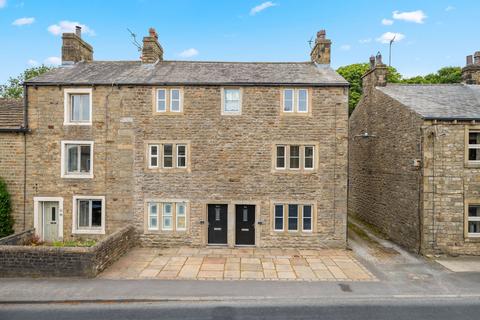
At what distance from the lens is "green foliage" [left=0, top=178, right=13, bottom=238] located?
49.9 feet

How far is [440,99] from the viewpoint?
16703mm

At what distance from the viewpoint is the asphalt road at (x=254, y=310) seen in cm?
876

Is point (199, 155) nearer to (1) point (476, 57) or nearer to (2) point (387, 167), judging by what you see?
(2) point (387, 167)

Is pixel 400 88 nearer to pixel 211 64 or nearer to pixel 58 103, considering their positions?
pixel 211 64

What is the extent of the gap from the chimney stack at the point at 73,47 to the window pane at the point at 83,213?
848 cm

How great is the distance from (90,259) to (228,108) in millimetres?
9174

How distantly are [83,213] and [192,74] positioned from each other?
9.31 m

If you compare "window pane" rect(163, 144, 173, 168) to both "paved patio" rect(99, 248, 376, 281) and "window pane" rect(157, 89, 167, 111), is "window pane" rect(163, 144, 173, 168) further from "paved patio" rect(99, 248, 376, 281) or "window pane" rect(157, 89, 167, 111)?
"paved patio" rect(99, 248, 376, 281)

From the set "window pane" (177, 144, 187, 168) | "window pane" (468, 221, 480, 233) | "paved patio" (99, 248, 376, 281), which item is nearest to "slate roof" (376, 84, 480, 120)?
"window pane" (468, 221, 480, 233)

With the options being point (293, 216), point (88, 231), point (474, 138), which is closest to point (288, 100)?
point (293, 216)

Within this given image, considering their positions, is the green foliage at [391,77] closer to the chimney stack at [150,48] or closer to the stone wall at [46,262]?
the chimney stack at [150,48]

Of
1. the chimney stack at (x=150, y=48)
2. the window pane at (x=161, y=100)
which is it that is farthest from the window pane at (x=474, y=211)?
the chimney stack at (x=150, y=48)

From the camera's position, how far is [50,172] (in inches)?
620

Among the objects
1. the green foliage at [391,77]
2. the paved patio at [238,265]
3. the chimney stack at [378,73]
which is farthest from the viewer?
the green foliage at [391,77]
